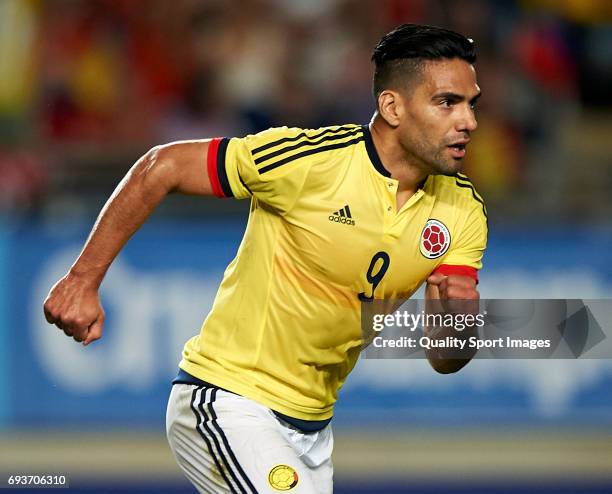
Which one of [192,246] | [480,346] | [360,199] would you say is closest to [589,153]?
[192,246]

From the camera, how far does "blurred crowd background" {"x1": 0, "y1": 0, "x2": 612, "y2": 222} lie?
1069 centimetres

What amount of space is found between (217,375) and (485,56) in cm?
738

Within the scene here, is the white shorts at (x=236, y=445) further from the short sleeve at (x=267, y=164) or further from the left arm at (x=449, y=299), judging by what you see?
the short sleeve at (x=267, y=164)

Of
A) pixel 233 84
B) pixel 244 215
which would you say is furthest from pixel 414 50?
pixel 233 84

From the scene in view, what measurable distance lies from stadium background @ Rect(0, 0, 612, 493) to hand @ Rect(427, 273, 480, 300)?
3.63 metres

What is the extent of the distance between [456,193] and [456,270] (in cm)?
32

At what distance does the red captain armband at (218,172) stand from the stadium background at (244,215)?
159 inches

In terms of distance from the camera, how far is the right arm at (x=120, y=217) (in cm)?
439

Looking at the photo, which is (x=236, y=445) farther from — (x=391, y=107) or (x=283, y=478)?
(x=391, y=107)

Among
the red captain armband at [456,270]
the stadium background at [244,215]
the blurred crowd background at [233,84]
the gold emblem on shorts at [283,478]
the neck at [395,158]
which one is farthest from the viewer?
the blurred crowd background at [233,84]

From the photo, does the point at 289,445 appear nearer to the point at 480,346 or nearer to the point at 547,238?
the point at 480,346

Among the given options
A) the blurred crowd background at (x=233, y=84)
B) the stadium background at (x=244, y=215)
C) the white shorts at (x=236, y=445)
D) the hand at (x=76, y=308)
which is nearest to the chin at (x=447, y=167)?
the white shorts at (x=236, y=445)

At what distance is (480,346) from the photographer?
5398mm

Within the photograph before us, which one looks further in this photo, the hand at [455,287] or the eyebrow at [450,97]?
the hand at [455,287]
